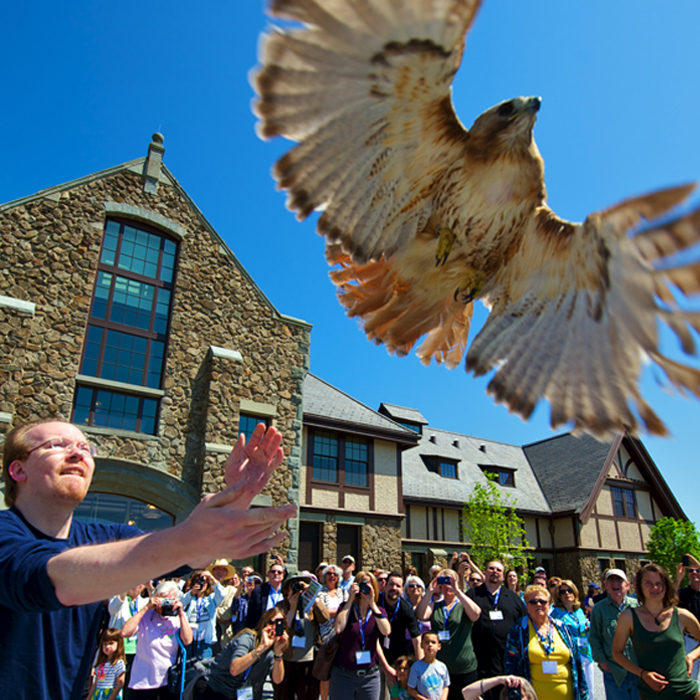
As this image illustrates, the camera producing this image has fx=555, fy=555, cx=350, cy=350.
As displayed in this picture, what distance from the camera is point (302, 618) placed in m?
6.25

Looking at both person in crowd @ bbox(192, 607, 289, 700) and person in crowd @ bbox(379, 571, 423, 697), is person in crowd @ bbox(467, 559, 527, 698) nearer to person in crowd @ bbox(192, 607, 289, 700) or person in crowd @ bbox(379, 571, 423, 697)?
person in crowd @ bbox(379, 571, 423, 697)

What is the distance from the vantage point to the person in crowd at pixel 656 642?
4141 millimetres

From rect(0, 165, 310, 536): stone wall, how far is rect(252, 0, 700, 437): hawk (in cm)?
1094

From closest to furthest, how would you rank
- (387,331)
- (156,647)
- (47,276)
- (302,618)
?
(387,331) < (156,647) < (302,618) < (47,276)

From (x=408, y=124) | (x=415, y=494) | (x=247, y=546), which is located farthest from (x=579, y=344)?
(x=415, y=494)

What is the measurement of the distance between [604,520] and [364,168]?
81.8 feet

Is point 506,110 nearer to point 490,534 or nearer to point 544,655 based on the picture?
point 544,655

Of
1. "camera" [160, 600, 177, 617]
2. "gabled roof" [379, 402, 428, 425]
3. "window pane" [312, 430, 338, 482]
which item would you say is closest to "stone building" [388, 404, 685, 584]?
"gabled roof" [379, 402, 428, 425]

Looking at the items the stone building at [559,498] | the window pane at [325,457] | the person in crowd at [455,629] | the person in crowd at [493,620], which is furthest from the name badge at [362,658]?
the stone building at [559,498]

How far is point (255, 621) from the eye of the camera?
6.89 metres

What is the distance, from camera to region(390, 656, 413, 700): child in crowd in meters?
5.55

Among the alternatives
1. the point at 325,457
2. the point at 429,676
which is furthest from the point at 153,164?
the point at 429,676

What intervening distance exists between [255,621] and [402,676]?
6.96 ft

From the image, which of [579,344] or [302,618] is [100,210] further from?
[579,344]
